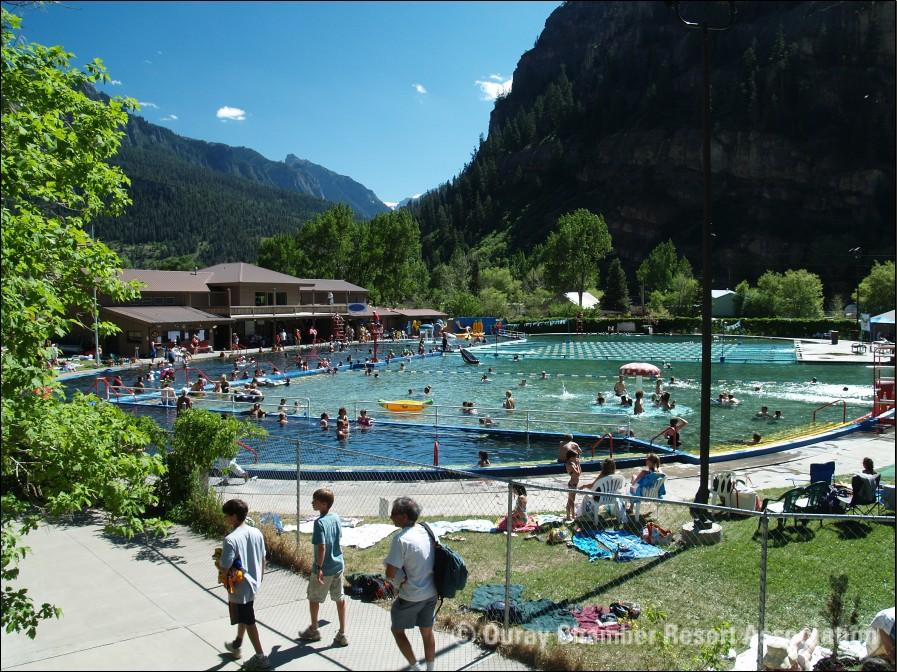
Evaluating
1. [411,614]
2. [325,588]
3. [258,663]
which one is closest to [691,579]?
[411,614]

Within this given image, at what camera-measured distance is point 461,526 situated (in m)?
11.0

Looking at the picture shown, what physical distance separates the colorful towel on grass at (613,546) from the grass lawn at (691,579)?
181mm

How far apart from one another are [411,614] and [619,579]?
3.84 metres

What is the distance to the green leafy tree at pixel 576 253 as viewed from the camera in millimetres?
106125

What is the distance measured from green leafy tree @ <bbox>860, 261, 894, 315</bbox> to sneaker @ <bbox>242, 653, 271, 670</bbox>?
80.2 m

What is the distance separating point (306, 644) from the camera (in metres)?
6.42

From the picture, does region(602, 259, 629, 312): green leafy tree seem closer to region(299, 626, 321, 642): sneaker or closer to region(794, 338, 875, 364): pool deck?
region(794, 338, 875, 364): pool deck

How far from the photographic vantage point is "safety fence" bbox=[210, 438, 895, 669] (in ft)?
20.5

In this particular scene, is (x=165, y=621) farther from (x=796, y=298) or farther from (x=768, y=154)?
(x=768, y=154)

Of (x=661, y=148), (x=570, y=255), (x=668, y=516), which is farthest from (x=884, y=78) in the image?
(x=668, y=516)

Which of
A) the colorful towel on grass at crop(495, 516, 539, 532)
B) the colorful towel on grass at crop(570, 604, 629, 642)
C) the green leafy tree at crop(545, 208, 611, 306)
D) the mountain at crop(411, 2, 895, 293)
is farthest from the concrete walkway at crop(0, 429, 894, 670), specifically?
the mountain at crop(411, 2, 895, 293)

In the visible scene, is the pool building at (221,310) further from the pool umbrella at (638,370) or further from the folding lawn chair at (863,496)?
the folding lawn chair at (863,496)

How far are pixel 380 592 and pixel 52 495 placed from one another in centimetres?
372

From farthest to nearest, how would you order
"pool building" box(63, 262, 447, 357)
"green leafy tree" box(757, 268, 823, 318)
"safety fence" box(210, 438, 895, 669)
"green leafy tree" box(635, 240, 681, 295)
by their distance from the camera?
"green leafy tree" box(635, 240, 681, 295) < "green leafy tree" box(757, 268, 823, 318) < "pool building" box(63, 262, 447, 357) < "safety fence" box(210, 438, 895, 669)
